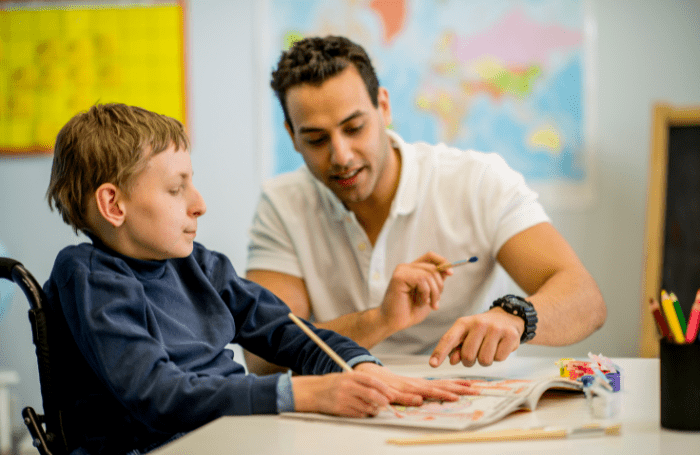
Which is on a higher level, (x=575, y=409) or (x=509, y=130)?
(x=509, y=130)

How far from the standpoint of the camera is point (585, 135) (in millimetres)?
2783

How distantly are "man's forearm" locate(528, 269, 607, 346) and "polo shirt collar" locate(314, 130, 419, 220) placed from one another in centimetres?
42

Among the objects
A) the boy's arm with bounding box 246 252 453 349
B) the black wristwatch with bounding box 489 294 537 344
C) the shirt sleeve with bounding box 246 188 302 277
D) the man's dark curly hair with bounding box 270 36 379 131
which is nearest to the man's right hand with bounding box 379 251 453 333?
the boy's arm with bounding box 246 252 453 349

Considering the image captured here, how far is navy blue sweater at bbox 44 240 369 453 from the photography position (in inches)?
31.3

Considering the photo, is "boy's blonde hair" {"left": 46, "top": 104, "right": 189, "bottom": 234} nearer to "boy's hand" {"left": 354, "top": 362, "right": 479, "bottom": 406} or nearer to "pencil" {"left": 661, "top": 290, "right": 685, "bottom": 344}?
"boy's hand" {"left": 354, "top": 362, "right": 479, "bottom": 406}

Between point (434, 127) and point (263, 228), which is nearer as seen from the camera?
point (263, 228)

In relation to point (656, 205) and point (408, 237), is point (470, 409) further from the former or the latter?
point (656, 205)

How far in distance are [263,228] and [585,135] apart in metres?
1.66

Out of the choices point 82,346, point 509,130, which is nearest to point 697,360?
point 82,346

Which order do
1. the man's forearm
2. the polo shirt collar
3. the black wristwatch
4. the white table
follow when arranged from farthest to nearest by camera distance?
the polo shirt collar → the man's forearm → the black wristwatch → the white table

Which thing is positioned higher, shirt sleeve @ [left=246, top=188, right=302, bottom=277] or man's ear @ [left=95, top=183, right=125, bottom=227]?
man's ear @ [left=95, top=183, right=125, bottom=227]

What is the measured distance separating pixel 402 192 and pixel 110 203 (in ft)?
2.92

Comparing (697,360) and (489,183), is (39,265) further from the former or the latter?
(697,360)

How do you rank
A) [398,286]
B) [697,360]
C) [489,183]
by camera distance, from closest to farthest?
[697,360], [398,286], [489,183]
